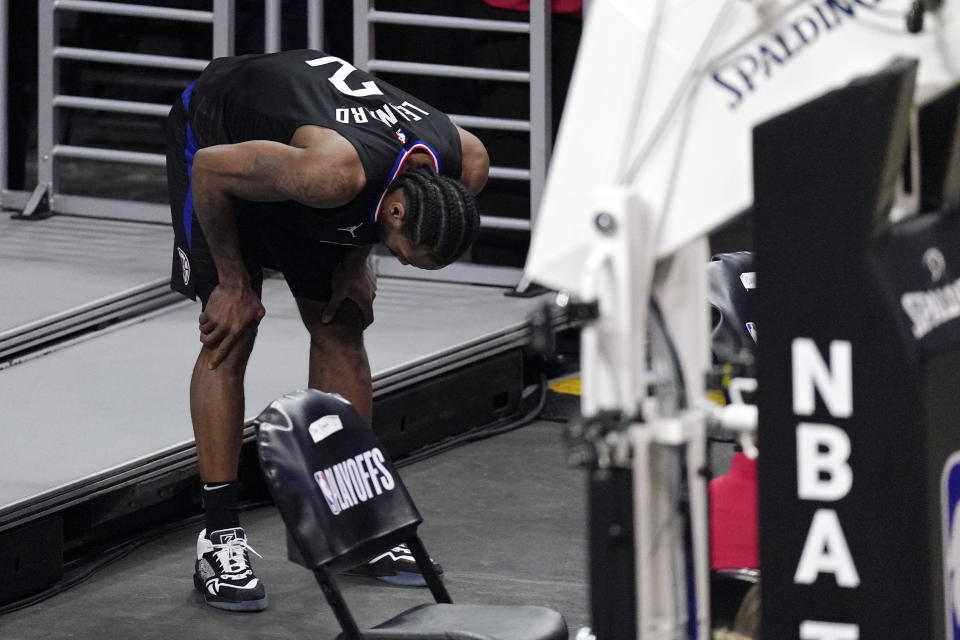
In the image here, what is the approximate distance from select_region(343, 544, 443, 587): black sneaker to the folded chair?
87 centimetres

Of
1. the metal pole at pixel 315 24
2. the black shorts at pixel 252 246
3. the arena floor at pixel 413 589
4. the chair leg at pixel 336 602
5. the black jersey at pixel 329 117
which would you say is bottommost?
the arena floor at pixel 413 589

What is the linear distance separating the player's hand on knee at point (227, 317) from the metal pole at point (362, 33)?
9.57ft

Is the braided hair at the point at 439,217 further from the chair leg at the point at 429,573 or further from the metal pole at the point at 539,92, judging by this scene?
the metal pole at the point at 539,92

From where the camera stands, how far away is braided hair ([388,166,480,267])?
3861 mm

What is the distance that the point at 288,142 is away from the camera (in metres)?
4.19

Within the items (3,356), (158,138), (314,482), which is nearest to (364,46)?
(3,356)

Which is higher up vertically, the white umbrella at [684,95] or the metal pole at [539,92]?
the metal pole at [539,92]

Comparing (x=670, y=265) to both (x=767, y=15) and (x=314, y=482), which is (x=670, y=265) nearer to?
(x=767, y=15)

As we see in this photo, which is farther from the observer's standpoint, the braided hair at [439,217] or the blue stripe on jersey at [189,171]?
the blue stripe on jersey at [189,171]

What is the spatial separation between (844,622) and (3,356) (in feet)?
13.2

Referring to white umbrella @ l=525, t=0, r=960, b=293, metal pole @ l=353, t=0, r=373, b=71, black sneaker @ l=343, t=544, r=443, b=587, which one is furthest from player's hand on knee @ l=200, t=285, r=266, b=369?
metal pole @ l=353, t=0, r=373, b=71

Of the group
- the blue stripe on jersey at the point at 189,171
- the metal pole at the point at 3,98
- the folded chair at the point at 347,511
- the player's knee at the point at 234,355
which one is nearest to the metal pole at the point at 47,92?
the metal pole at the point at 3,98

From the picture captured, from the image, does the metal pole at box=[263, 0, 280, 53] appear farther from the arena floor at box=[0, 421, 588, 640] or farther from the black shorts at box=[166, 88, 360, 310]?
the black shorts at box=[166, 88, 360, 310]

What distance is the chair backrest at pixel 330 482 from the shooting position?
325 cm
